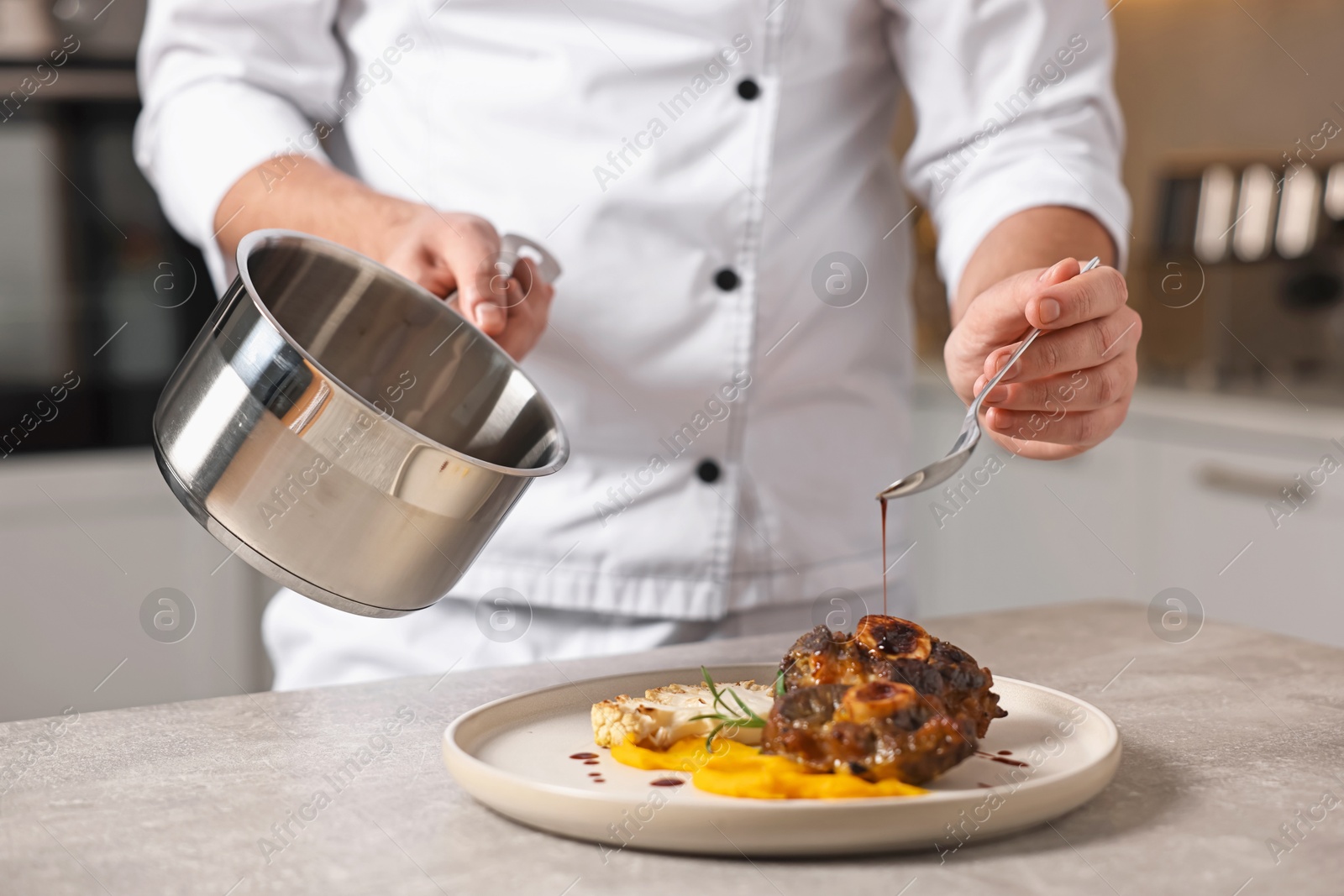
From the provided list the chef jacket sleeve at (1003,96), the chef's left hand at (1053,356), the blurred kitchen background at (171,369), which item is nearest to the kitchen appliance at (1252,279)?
the blurred kitchen background at (171,369)

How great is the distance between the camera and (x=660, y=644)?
3.54 ft

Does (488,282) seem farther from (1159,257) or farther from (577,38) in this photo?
(1159,257)

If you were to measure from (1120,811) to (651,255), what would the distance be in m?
0.59

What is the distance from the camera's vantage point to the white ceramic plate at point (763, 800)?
54cm

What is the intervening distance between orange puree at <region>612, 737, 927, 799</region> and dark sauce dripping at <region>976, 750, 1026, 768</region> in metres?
0.07

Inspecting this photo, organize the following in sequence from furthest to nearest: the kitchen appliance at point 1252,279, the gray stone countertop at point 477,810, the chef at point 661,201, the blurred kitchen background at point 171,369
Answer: the kitchen appliance at point 1252,279 < the blurred kitchen background at point 171,369 < the chef at point 661,201 < the gray stone countertop at point 477,810

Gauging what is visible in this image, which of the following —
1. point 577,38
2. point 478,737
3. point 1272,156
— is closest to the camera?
point 478,737

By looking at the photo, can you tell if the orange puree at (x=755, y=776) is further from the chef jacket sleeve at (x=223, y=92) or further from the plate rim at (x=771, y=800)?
the chef jacket sleeve at (x=223, y=92)

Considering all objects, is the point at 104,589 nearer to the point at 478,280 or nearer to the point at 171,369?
the point at 171,369

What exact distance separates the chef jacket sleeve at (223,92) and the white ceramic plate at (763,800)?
1.85 ft

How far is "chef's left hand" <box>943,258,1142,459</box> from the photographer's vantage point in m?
0.77

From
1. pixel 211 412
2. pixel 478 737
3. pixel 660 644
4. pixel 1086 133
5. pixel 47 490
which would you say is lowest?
pixel 47 490

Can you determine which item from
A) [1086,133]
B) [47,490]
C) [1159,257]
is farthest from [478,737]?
[1159,257]

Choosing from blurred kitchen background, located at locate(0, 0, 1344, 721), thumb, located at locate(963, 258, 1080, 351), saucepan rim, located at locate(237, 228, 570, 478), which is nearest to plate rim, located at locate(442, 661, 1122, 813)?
saucepan rim, located at locate(237, 228, 570, 478)
